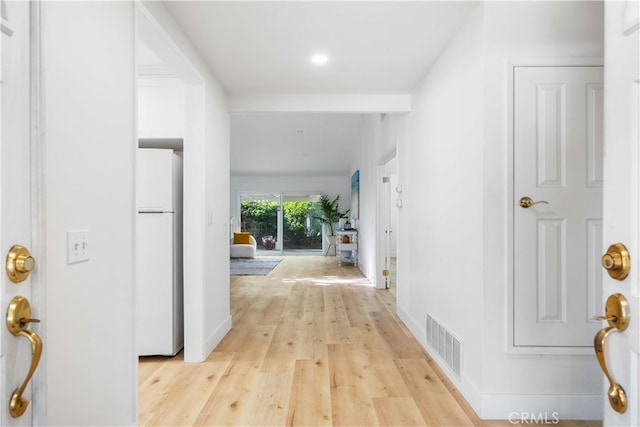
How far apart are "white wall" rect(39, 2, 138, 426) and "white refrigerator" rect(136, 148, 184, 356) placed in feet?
3.33

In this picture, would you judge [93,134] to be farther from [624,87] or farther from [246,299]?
[246,299]

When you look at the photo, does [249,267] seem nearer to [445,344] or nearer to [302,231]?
[302,231]

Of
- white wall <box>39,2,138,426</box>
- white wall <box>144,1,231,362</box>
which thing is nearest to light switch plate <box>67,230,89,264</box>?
white wall <box>39,2,138,426</box>

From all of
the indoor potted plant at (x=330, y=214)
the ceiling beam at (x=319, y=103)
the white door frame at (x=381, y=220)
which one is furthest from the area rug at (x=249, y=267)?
the ceiling beam at (x=319, y=103)

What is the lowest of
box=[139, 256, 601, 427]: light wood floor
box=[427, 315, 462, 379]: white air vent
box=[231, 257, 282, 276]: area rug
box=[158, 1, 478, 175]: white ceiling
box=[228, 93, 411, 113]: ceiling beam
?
box=[231, 257, 282, 276]: area rug

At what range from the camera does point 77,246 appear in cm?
125

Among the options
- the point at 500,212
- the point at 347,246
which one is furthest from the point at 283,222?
the point at 500,212

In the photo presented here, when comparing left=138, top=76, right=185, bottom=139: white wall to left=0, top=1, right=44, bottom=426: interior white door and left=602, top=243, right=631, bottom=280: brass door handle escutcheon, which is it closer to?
left=0, top=1, right=44, bottom=426: interior white door

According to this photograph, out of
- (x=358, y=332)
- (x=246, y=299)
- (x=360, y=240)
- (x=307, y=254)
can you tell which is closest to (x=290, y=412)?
(x=358, y=332)

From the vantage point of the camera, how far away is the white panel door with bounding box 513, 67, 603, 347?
1852 millimetres

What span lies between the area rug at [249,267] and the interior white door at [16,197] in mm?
5771

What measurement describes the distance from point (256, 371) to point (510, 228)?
1.90 metres

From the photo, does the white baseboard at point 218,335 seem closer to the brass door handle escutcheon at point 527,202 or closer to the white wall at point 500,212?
the white wall at point 500,212

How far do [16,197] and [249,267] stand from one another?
6727mm
